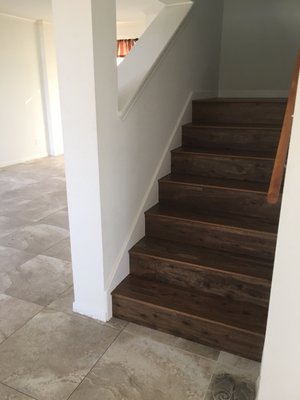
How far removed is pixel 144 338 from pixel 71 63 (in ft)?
5.07

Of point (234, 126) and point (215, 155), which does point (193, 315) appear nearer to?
point (215, 155)

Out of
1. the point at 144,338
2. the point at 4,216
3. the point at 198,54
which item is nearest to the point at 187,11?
the point at 198,54

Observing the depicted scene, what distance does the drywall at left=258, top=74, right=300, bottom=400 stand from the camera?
3.33 ft

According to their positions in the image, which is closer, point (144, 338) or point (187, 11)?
point (144, 338)

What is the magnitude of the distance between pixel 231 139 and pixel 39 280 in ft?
6.19

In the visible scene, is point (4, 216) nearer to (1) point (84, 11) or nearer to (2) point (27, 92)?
(1) point (84, 11)

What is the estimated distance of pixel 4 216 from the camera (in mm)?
3746

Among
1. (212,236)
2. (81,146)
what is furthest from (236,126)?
(81,146)

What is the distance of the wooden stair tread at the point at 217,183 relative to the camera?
2254 mm

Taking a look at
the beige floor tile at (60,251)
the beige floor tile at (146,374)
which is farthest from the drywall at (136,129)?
the beige floor tile at (60,251)

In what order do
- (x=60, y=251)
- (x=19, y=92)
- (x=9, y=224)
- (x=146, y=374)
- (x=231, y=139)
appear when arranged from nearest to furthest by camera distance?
(x=146, y=374)
(x=231, y=139)
(x=60, y=251)
(x=9, y=224)
(x=19, y=92)

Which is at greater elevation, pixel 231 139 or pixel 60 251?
pixel 231 139

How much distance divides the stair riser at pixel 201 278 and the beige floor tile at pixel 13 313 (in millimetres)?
707

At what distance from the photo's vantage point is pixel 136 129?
6.82 ft
